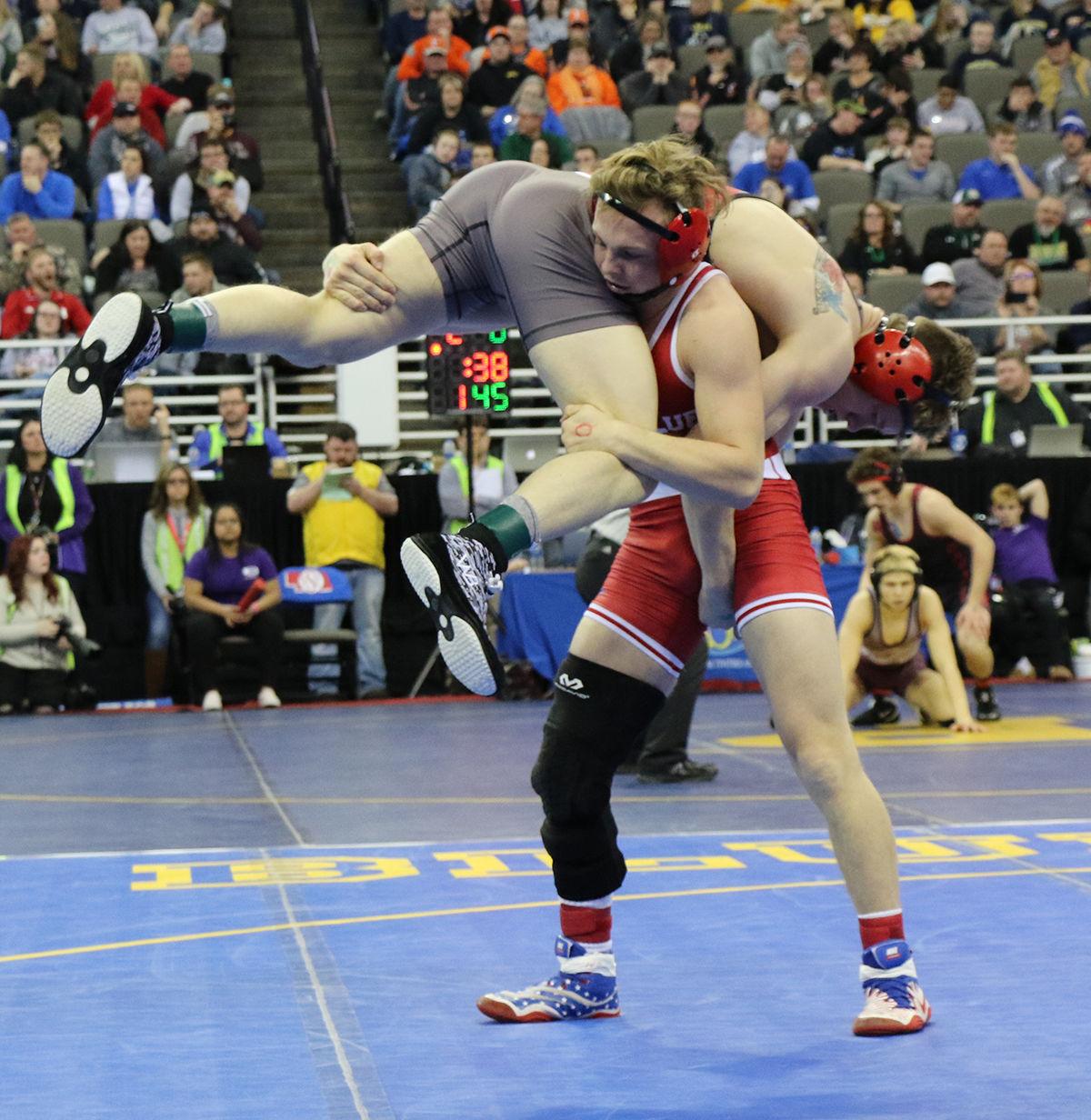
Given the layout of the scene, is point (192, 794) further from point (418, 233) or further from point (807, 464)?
point (807, 464)

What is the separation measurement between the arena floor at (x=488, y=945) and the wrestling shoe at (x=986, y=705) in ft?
3.97

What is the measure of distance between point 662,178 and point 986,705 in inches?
275

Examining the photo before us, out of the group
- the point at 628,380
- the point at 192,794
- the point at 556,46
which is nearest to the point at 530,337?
the point at 628,380

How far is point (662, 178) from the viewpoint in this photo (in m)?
3.82

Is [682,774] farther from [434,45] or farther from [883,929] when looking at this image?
[434,45]

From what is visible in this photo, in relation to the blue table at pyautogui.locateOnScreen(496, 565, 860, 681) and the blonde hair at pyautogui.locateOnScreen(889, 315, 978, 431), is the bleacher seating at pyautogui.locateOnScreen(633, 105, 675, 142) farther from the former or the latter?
the blonde hair at pyautogui.locateOnScreen(889, 315, 978, 431)

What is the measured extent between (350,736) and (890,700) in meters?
2.84

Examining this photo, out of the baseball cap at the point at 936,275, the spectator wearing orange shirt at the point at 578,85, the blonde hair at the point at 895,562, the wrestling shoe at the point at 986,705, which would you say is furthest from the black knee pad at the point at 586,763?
the spectator wearing orange shirt at the point at 578,85

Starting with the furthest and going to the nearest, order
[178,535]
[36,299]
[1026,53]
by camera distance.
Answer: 1. [1026,53]
2. [36,299]
3. [178,535]

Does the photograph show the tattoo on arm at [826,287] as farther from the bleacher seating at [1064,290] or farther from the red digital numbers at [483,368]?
the bleacher seating at [1064,290]

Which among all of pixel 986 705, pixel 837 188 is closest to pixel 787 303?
pixel 986 705

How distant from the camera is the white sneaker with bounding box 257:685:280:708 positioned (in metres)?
11.8

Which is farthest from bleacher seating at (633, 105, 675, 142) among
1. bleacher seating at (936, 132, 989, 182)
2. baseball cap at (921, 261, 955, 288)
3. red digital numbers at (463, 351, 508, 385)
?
red digital numbers at (463, 351, 508, 385)

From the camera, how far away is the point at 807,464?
501 inches
